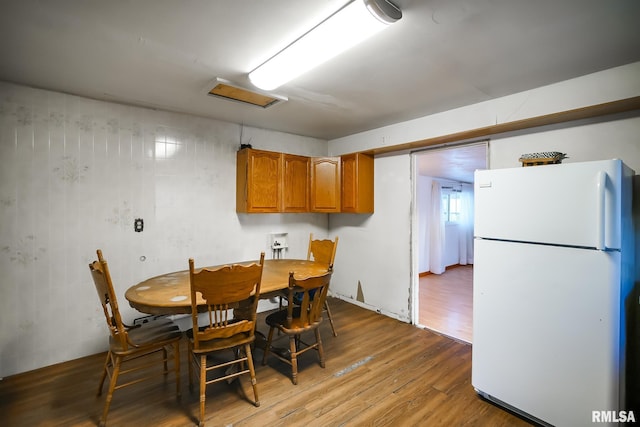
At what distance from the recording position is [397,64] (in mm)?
1983

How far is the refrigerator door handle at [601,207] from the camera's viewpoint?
154cm

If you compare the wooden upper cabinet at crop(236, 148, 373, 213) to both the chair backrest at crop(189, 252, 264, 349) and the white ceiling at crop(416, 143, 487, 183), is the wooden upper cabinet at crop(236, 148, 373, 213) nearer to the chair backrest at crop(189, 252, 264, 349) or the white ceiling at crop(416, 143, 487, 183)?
the white ceiling at crop(416, 143, 487, 183)

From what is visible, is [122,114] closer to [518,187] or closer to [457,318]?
[518,187]

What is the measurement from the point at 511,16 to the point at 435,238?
535 centimetres

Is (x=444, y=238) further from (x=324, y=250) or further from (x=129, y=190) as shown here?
(x=129, y=190)

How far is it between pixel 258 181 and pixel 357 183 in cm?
126

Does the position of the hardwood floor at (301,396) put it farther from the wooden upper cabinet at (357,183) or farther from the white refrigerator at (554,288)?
the wooden upper cabinet at (357,183)

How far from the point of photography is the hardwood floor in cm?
186

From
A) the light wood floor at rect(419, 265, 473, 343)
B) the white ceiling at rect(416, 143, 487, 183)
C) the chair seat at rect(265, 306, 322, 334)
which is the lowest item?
the light wood floor at rect(419, 265, 473, 343)

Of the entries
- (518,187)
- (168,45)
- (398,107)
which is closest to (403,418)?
(518,187)

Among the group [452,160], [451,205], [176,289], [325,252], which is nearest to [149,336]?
[176,289]

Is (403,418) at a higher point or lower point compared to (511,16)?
lower

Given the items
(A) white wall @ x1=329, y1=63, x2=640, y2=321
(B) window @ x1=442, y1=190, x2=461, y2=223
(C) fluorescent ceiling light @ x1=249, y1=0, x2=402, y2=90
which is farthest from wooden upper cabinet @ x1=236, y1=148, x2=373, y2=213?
(B) window @ x1=442, y1=190, x2=461, y2=223

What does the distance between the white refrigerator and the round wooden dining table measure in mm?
1526
